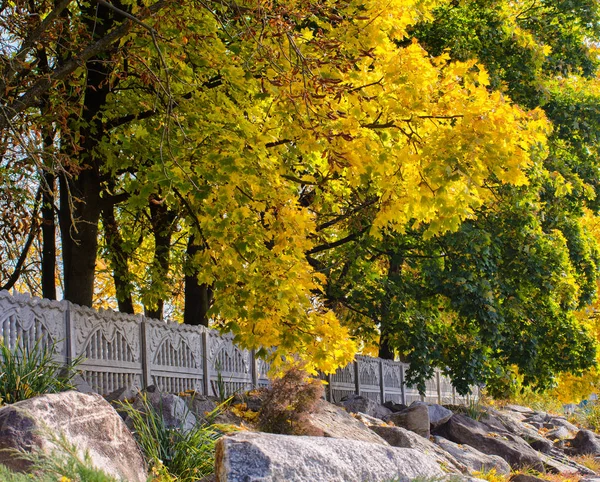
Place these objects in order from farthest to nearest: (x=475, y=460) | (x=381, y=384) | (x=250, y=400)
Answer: (x=381, y=384) → (x=475, y=460) → (x=250, y=400)

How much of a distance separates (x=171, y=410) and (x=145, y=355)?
160 inches

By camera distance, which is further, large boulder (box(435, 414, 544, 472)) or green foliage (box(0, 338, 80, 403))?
large boulder (box(435, 414, 544, 472))

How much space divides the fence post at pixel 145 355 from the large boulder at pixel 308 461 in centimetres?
609

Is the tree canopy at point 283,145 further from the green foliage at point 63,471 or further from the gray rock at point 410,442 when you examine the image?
the green foliage at point 63,471

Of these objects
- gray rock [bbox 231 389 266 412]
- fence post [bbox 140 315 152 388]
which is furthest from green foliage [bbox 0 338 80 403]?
fence post [bbox 140 315 152 388]

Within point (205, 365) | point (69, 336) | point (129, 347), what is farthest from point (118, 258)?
point (69, 336)

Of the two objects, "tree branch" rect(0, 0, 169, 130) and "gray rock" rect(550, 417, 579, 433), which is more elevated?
"tree branch" rect(0, 0, 169, 130)

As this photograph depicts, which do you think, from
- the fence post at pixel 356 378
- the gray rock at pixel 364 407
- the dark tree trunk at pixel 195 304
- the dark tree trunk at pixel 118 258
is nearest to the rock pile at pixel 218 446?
the gray rock at pixel 364 407

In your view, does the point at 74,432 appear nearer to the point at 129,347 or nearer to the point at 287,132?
the point at 287,132

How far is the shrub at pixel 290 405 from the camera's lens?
953cm

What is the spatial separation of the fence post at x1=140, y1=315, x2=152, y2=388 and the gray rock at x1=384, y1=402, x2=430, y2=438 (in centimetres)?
419

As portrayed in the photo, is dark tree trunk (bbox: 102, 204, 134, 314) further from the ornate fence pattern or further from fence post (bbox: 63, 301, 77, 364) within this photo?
fence post (bbox: 63, 301, 77, 364)

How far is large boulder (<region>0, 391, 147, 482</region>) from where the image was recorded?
5.79 m

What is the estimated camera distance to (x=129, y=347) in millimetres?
12102
